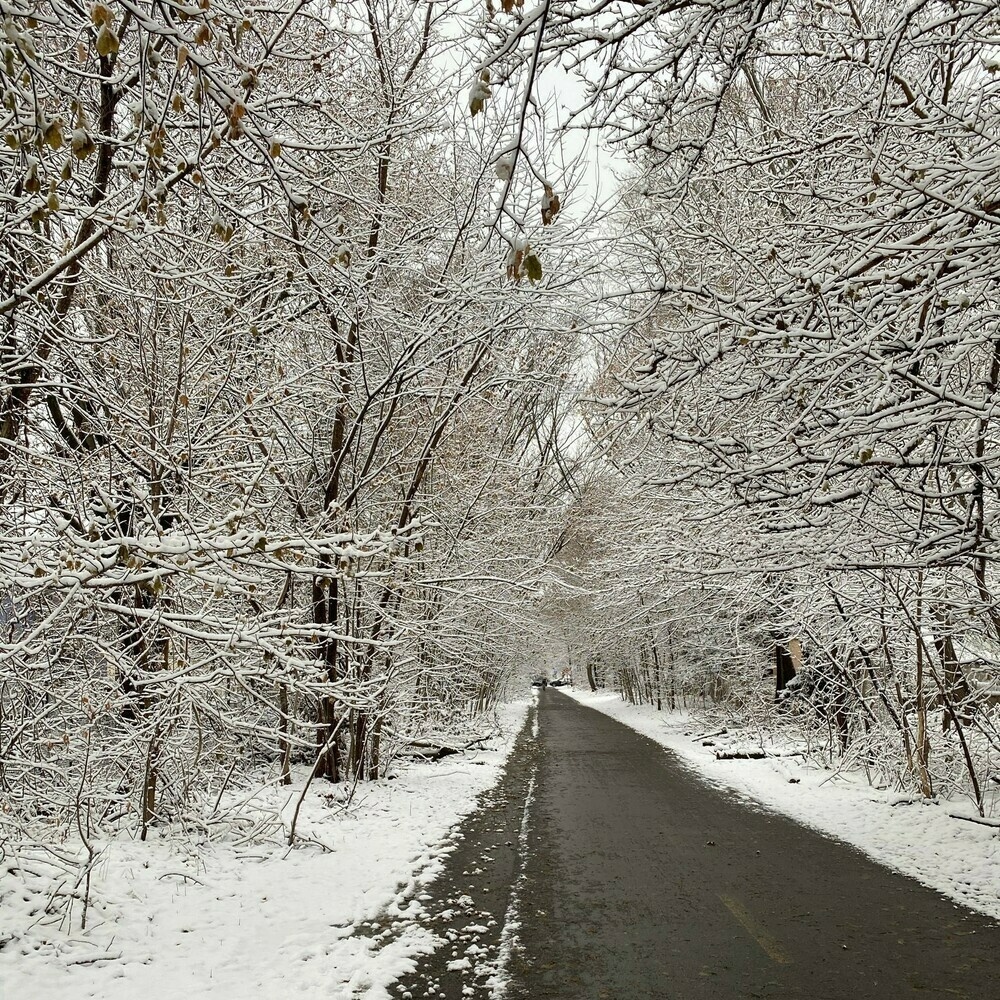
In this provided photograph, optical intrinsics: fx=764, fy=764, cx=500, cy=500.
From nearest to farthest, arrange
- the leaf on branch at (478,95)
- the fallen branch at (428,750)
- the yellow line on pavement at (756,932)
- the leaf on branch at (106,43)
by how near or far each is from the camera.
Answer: the leaf on branch at (106,43) < the leaf on branch at (478,95) < the yellow line on pavement at (756,932) < the fallen branch at (428,750)

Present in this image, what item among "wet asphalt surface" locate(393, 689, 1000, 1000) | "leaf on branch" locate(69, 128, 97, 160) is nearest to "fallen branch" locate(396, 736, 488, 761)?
"wet asphalt surface" locate(393, 689, 1000, 1000)

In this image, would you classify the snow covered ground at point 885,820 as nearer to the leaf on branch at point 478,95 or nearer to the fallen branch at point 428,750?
the fallen branch at point 428,750

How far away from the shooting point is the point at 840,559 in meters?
6.92

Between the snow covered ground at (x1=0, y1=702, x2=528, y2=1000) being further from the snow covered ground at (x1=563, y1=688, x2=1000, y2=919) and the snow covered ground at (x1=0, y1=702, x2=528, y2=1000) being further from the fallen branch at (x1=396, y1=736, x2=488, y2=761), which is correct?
the fallen branch at (x1=396, y1=736, x2=488, y2=761)

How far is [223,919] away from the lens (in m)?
6.21

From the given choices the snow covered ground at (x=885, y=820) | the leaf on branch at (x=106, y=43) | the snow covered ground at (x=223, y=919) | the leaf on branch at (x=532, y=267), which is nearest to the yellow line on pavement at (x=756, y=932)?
the snow covered ground at (x=885, y=820)

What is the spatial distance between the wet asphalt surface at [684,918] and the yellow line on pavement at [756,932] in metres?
0.02

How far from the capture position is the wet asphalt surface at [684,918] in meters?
4.91

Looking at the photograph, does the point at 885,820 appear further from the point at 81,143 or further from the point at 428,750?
the point at 81,143

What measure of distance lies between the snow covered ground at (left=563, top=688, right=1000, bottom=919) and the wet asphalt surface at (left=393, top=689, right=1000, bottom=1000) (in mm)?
429

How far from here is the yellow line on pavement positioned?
530 centimetres

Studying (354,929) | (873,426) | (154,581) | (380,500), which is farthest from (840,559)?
(380,500)

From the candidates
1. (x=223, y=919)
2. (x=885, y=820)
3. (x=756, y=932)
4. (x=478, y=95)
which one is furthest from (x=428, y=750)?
(x=478, y=95)

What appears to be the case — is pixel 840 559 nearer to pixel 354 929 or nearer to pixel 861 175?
pixel 861 175
